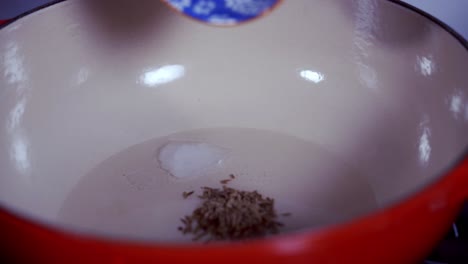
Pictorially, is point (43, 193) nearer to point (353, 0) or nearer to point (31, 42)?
point (31, 42)

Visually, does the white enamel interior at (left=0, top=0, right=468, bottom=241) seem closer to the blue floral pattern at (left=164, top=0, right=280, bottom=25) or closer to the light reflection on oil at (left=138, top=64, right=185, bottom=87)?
the light reflection on oil at (left=138, top=64, right=185, bottom=87)

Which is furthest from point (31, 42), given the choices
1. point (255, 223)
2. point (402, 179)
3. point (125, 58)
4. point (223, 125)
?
point (402, 179)

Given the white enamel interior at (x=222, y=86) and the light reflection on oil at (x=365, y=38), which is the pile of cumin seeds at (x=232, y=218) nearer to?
the white enamel interior at (x=222, y=86)

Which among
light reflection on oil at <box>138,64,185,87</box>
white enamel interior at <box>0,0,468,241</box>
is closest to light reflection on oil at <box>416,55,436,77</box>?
white enamel interior at <box>0,0,468,241</box>

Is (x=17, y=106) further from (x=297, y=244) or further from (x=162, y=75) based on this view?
(x=297, y=244)

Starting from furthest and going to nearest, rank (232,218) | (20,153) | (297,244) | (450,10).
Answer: (450,10)
(20,153)
(232,218)
(297,244)

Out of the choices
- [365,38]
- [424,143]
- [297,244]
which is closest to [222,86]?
[365,38]

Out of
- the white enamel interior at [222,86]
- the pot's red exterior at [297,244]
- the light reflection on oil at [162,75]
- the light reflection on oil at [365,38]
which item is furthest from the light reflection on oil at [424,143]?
the light reflection on oil at [162,75]
